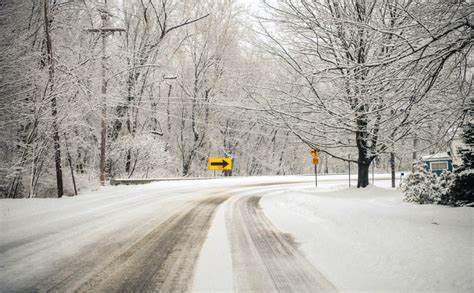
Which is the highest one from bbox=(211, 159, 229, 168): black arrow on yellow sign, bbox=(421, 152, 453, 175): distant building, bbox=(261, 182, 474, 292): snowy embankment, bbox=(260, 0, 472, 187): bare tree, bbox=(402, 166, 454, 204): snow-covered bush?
bbox=(260, 0, 472, 187): bare tree

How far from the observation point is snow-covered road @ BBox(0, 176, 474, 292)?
11.5ft

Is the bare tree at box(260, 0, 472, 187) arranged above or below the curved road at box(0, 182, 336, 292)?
above

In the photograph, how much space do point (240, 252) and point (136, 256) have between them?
1.71m

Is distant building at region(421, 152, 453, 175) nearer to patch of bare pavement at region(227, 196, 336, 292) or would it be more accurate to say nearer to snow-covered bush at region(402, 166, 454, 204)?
snow-covered bush at region(402, 166, 454, 204)

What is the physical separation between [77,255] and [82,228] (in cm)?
215

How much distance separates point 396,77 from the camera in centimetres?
563

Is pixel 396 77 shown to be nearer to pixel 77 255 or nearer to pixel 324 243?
pixel 324 243

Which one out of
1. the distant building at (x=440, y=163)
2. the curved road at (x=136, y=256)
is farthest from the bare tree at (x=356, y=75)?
the distant building at (x=440, y=163)

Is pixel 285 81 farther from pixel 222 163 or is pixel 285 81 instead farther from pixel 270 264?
pixel 222 163

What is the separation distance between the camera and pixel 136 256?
4.58 meters

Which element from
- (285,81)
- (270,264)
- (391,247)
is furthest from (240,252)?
(285,81)

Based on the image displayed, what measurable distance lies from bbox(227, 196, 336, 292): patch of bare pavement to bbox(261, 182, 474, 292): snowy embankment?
0.24 m

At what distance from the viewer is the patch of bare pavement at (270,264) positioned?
3.48 metres

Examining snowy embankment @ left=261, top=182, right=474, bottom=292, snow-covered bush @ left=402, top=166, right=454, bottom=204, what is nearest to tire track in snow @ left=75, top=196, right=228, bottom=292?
snowy embankment @ left=261, top=182, right=474, bottom=292
